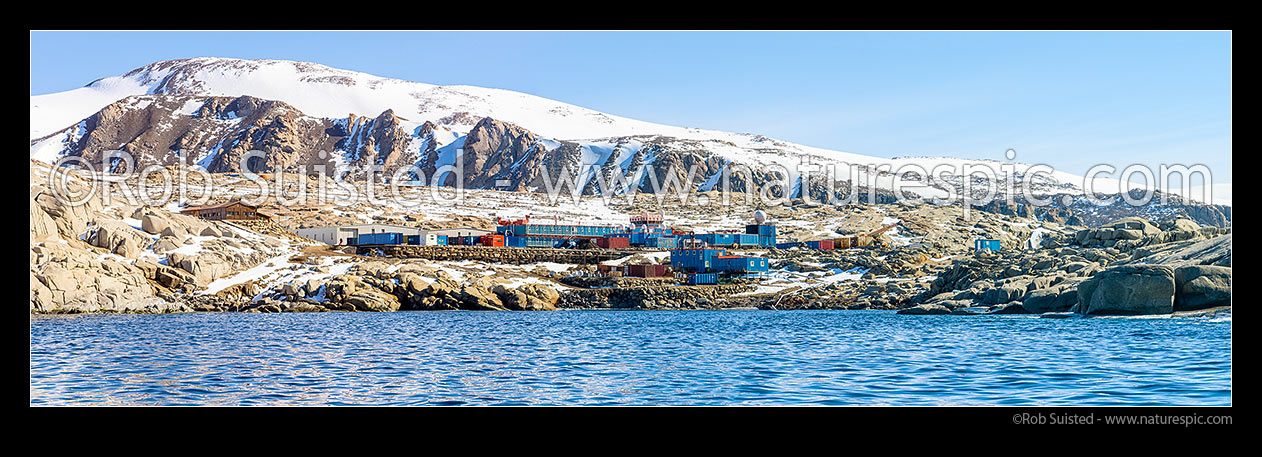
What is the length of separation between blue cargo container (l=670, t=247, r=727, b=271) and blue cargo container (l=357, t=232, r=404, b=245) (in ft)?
86.3

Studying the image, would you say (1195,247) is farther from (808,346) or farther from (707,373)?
(707,373)

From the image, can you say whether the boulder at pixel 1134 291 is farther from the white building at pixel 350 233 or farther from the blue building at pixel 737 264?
the white building at pixel 350 233

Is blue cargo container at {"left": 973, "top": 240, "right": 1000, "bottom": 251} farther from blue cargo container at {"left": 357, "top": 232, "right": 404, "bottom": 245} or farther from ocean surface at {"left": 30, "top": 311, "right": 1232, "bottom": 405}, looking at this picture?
ocean surface at {"left": 30, "top": 311, "right": 1232, "bottom": 405}

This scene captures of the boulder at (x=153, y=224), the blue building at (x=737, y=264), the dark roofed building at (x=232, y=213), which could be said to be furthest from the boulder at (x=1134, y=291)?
the dark roofed building at (x=232, y=213)

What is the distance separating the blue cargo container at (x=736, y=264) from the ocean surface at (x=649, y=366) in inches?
1715

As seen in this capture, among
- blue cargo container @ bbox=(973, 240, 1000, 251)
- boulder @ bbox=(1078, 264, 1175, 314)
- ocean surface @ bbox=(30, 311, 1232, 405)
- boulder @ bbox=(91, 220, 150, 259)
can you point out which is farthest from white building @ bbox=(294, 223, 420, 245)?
boulder @ bbox=(1078, 264, 1175, 314)

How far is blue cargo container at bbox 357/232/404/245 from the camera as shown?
90500mm

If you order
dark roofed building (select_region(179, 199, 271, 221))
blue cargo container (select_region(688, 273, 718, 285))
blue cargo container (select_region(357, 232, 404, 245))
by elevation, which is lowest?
blue cargo container (select_region(688, 273, 718, 285))

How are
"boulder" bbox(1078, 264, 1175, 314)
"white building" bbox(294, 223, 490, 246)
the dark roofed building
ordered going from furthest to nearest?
the dark roofed building
"white building" bbox(294, 223, 490, 246)
"boulder" bbox(1078, 264, 1175, 314)

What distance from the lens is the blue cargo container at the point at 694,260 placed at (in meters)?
82.8

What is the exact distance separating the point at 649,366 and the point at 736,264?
59903 mm
